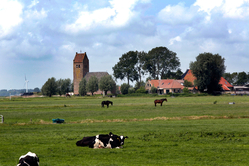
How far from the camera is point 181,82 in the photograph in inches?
5581

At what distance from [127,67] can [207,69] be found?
173 feet

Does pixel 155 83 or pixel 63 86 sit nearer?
pixel 155 83

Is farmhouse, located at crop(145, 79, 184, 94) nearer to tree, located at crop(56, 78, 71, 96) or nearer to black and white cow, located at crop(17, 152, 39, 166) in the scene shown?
tree, located at crop(56, 78, 71, 96)

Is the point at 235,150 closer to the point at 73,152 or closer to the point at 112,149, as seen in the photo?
the point at 112,149

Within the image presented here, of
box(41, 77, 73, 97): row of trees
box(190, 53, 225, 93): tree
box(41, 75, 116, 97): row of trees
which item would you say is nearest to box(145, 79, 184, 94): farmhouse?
→ box(41, 75, 116, 97): row of trees

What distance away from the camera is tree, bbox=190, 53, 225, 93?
105m

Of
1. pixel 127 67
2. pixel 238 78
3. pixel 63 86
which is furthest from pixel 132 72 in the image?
pixel 238 78

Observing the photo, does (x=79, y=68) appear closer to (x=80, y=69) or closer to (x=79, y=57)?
(x=80, y=69)

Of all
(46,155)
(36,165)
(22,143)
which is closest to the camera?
(36,165)

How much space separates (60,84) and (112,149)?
139 metres

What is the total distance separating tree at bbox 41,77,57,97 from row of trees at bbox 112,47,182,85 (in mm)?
32308

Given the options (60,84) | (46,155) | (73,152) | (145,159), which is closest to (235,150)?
(145,159)

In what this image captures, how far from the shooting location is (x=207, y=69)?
104688 mm

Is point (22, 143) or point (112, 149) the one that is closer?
point (112, 149)
